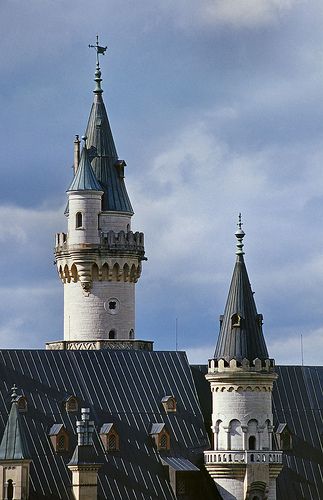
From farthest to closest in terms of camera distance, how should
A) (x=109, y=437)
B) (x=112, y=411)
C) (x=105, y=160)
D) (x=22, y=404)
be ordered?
(x=105, y=160), (x=112, y=411), (x=109, y=437), (x=22, y=404)

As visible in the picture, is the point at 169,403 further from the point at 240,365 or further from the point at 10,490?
the point at 10,490

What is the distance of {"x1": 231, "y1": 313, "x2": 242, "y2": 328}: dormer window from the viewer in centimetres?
15862

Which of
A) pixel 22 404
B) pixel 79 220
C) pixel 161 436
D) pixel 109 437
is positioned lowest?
pixel 109 437

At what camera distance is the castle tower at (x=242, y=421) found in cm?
15712

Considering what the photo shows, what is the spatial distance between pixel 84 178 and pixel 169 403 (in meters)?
19.9

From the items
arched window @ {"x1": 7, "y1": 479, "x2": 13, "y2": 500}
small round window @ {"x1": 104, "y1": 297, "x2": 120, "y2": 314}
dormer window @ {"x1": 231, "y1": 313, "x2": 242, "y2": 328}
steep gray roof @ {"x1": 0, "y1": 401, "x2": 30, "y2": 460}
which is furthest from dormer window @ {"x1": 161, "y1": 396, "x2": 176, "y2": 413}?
arched window @ {"x1": 7, "y1": 479, "x2": 13, "y2": 500}

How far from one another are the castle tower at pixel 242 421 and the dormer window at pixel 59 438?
393 inches

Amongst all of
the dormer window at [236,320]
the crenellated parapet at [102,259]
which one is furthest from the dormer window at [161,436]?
the crenellated parapet at [102,259]

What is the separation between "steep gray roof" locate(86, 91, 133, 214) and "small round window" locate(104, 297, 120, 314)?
6.68 metres

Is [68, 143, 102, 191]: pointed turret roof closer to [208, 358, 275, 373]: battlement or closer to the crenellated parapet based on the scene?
the crenellated parapet

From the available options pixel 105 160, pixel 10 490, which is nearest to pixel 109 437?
pixel 10 490

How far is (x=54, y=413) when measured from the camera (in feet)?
513

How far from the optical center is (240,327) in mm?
158750

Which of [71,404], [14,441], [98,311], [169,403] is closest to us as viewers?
[14,441]
